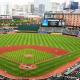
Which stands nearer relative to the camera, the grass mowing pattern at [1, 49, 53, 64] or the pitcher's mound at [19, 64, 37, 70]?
the pitcher's mound at [19, 64, 37, 70]

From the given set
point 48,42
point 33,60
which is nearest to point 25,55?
point 33,60

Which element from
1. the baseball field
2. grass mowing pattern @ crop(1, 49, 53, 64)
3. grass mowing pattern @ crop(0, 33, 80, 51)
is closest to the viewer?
the baseball field

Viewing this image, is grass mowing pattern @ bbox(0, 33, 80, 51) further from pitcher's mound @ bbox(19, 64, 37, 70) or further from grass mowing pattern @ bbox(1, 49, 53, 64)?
pitcher's mound @ bbox(19, 64, 37, 70)

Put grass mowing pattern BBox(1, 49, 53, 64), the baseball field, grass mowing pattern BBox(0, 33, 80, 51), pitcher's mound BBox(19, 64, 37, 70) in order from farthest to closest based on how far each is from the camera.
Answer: grass mowing pattern BBox(0, 33, 80, 51), grass mowing pattern BBox(1, 49, 53, 64), pitcher's mound BBox(19, 64, 37, 70), the baseball field

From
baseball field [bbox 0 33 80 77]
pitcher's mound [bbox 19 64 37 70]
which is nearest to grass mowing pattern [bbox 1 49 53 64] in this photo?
baseball field [bbox 0 33 80 77]

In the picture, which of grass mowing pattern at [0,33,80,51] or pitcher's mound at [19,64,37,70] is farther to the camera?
grass mowing pattern at [0,33,80,51]

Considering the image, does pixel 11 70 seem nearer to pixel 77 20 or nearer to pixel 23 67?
pixel 23 67

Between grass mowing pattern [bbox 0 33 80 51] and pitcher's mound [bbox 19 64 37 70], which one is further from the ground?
pitcher's mound [bbox 19 64 37 70]

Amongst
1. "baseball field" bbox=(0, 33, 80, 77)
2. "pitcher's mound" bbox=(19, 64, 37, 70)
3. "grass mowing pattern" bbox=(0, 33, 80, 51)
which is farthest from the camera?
"grass mowing pattern" bbox=(0, 33, 80, 51)

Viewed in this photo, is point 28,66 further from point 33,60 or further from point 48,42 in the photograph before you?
point 48,42

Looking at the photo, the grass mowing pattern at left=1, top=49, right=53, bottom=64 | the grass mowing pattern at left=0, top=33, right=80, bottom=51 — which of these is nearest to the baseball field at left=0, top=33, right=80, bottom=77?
the grass mowing pattern at left=1, top=49, right=53, bottom=64

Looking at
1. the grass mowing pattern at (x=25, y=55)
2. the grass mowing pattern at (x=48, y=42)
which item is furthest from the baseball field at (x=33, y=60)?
the grass mowing pattern at (x=48, y=42)
